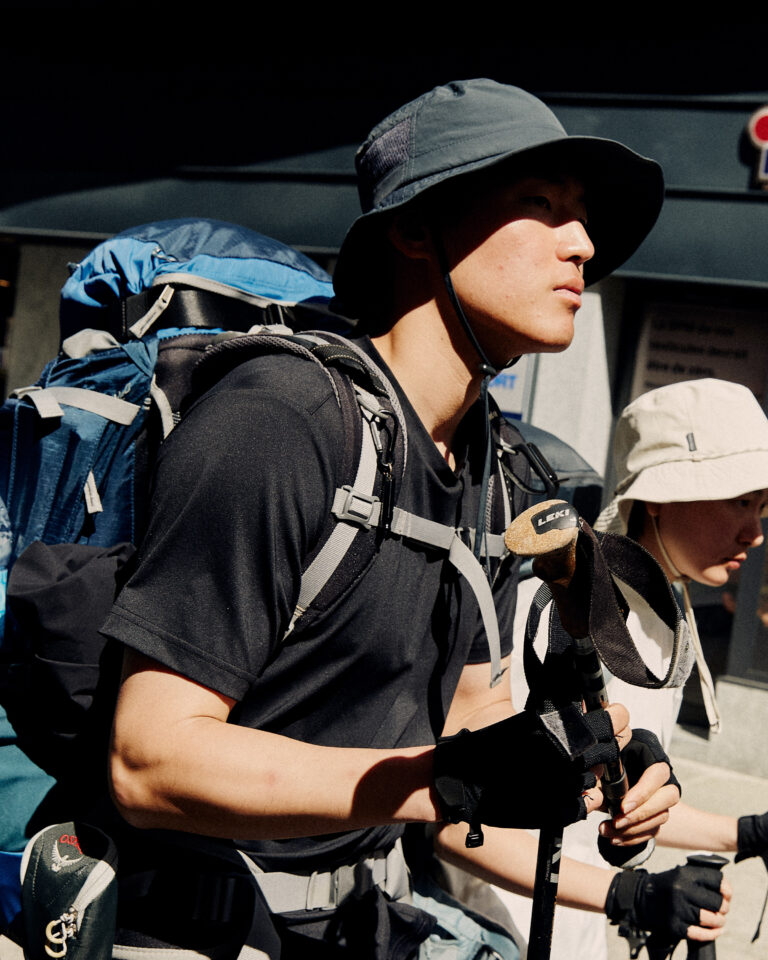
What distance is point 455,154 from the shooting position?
1899mm

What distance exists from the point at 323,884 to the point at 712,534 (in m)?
1.53

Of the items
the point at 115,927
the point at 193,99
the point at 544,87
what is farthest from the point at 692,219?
the point at 115,927

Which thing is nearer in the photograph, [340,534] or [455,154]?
[340,534]

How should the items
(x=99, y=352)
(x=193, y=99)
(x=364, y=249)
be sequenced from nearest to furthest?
(x=364, y=249) < (x=99, y=352) < (x=193, y=99)

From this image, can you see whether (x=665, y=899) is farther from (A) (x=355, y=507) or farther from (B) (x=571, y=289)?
(B) (x=571, y=289)

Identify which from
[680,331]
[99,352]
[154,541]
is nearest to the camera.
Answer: [154,541]

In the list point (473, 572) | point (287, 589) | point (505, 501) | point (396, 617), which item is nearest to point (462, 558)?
point (473, 572)

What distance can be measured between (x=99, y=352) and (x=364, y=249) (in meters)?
0.71

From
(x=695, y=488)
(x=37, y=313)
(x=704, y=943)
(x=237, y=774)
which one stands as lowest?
(x=704, y=943)

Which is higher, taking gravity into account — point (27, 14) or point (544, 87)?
point (27, 14)

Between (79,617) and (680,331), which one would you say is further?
(680,331)

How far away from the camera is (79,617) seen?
175 cm

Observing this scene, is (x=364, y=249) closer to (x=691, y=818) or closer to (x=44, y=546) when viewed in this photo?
(x=44, y=546)

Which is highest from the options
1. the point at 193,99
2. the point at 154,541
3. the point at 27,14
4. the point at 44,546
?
the point at 27,14
